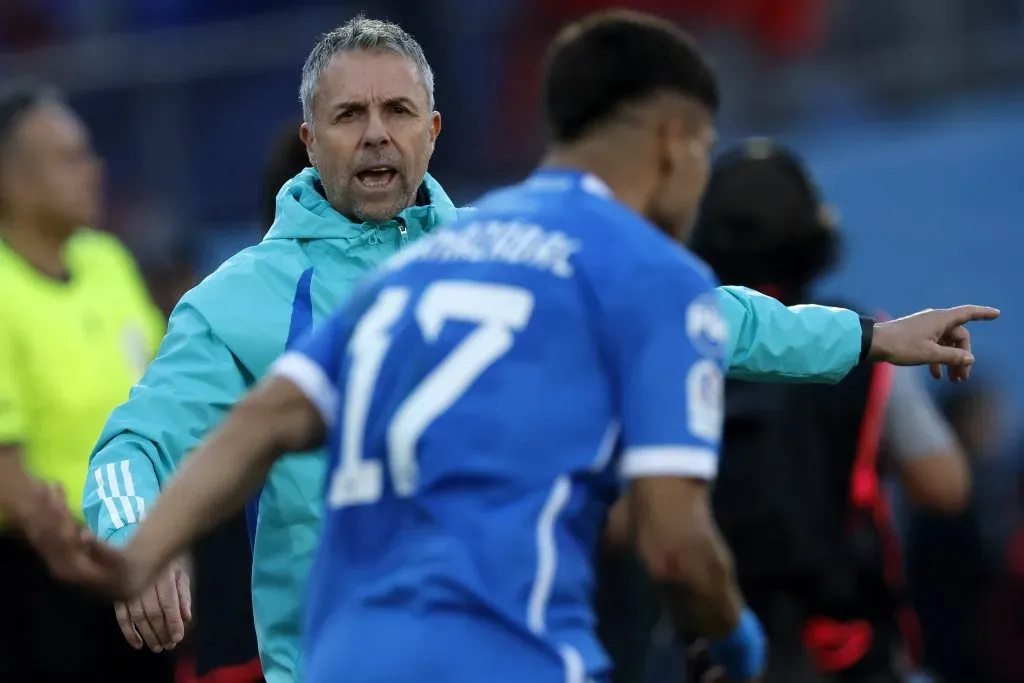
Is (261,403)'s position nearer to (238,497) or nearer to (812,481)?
(238,497)

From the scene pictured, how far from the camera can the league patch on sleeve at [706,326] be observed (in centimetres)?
309

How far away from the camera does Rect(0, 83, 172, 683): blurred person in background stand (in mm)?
6668

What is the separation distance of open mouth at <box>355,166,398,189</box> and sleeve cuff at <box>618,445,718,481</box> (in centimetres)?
163

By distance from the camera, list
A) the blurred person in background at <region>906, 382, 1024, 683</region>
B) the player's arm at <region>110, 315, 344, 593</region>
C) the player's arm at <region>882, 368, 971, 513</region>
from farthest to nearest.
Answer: the blurred person in background at <region>906, 382, 1024, 683</region> < the player's arm at <region>882, 368, 971, 513</region> < the player's arm at <region>110, 315, 344, 593</region>

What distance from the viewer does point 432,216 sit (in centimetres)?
455

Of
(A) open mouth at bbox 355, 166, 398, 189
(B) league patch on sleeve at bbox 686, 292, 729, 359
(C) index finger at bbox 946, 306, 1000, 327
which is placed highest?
(A) open mouth at bbox 355, 166, 398, 189

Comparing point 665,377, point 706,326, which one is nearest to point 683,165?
point 706,326

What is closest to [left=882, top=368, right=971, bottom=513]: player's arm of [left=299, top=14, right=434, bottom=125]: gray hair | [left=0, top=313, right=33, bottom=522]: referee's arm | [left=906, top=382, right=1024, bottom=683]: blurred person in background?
[left=299, top=14, right=434, bottom=125]: gray hair

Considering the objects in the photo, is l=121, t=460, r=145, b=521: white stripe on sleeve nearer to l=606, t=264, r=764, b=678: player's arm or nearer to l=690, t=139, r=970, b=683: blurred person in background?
l=606, t=264, r=764, b=678: player's arm

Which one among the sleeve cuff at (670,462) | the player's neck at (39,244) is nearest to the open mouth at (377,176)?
the sleeve cuff at (670,462)

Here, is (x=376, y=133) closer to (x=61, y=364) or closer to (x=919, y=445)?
(x=919, y=445)

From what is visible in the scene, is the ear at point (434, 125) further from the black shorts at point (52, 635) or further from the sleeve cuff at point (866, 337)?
the black shorts at point (52, 635)

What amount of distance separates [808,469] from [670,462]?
2955 millimetres

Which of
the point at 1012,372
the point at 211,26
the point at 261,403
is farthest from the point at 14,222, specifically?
the point at 211,26
